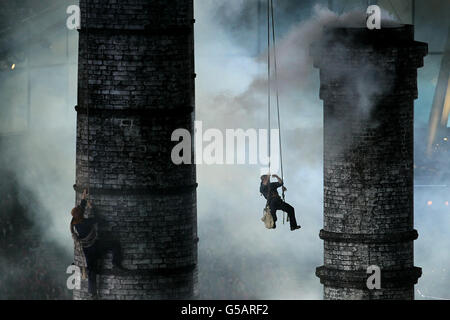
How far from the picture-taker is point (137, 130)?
72.0 ft

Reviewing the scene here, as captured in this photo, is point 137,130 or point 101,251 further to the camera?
point 101,251

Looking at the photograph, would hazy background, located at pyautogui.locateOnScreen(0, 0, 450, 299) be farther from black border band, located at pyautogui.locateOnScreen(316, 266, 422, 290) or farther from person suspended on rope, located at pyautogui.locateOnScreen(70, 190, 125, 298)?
person suspended on rope, located at pyautogui.locateOnScreen(70, 190, 125, 298)

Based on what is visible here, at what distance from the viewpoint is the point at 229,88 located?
35250 mm

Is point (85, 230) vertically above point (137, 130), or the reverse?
point (137, 130)

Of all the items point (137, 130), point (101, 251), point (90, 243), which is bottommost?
point (101, 251)

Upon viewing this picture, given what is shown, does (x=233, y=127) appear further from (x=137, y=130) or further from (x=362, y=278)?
(x=137, y=130)

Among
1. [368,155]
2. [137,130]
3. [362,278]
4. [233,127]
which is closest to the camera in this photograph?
[137,130]

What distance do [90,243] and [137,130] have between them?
72.1 inches

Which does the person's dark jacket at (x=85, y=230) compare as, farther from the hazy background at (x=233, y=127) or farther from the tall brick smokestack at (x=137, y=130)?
the hazy background at (x=233, y=127)

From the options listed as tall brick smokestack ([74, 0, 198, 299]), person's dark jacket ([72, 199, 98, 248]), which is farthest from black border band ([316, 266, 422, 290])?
person's dark jacket ([72, 199, 98, 248])

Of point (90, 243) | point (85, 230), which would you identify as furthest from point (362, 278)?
point (85, 230)

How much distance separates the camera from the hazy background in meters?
34.8

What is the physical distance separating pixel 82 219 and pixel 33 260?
44.4 ft

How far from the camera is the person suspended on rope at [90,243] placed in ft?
72.0
